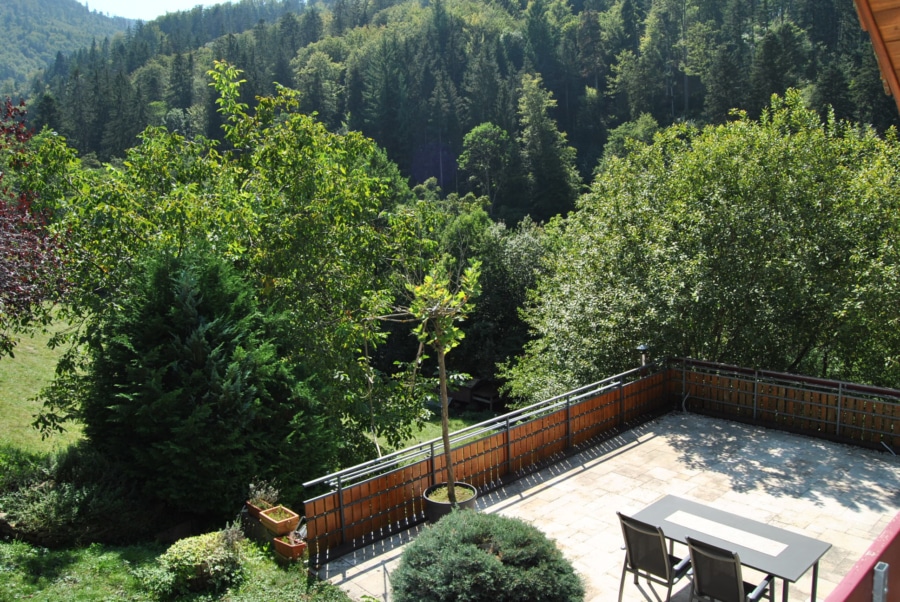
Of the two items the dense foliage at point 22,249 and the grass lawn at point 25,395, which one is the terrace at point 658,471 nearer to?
the dense foliage at point 22,249

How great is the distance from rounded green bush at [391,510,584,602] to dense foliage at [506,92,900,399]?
7.39 metres

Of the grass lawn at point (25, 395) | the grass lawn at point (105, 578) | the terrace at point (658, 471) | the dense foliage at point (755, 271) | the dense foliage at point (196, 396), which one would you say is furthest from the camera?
the grass lawn at point (25, 395)

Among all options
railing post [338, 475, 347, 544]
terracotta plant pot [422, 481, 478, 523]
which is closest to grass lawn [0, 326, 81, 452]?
railing post [338, 475, 347, 544]

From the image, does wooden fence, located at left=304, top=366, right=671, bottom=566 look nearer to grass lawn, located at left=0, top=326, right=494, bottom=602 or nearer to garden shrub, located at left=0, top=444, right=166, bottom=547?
grass lawn, located at left=0, top=326, right=494, bottom=602

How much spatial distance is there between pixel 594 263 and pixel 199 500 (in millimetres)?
10040

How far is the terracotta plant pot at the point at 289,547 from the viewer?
20.9 ft

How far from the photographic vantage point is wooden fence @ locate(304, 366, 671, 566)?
6.83 m

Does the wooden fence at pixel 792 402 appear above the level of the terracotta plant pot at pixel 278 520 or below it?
below

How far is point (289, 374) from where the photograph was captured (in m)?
8.27

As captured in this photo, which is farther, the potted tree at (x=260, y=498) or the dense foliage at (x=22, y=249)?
the dense foliage at (x=22, y=249)

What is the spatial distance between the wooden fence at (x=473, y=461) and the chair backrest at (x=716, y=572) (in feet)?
10.6

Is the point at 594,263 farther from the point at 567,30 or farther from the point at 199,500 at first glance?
the point at 567,30

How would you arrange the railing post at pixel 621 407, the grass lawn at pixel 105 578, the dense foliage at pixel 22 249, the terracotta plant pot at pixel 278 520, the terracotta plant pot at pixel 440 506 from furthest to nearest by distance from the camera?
the railing post at pixel 621 407 < the dense foliage at pixel 22 249 < the terracotta plant pot at pixel 440 506 < the terracotta plant pot at pixel 278 520 < the grass lawn at pixel 105 578

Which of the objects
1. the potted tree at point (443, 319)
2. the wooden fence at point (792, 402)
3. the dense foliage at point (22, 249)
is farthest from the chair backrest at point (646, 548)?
the dense foliage at point (22, 249)
